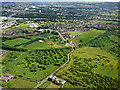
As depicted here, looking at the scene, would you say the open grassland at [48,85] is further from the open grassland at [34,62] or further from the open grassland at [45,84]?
the open grassland at [34,62]

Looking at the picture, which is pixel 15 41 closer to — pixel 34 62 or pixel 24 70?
pixel 34 62

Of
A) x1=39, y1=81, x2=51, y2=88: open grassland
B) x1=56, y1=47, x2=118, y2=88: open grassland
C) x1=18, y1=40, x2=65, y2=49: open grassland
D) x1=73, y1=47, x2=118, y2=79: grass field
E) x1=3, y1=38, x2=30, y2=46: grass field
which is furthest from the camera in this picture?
x1=3, y1=38, x2=30, y2=46: grass field

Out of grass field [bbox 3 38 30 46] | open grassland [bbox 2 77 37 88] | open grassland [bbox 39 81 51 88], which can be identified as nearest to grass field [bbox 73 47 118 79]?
open grassland [bbox 39 81 51 88]

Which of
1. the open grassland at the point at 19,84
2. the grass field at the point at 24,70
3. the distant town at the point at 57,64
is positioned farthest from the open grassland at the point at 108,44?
the open grassland at the point at 19,84

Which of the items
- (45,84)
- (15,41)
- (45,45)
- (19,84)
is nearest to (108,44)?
(45,45)

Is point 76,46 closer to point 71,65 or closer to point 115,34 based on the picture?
point 71,65

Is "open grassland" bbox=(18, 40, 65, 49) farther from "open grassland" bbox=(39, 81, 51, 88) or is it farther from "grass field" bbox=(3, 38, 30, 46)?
"open grassland" bbox=(39, 81, 51, 88)

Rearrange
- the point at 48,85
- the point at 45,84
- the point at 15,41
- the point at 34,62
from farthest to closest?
1. the point at 15,41
2. the point at 34,62
3. the point at 45,84
4. the point at 48,85

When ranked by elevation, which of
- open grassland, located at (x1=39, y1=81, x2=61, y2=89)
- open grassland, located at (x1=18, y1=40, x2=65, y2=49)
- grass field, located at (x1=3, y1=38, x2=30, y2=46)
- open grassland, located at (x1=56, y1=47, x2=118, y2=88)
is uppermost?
grass field, located at (x1=3, y1=38, x2=30, y2=46)

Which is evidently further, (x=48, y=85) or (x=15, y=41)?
(x=15, y=41)
